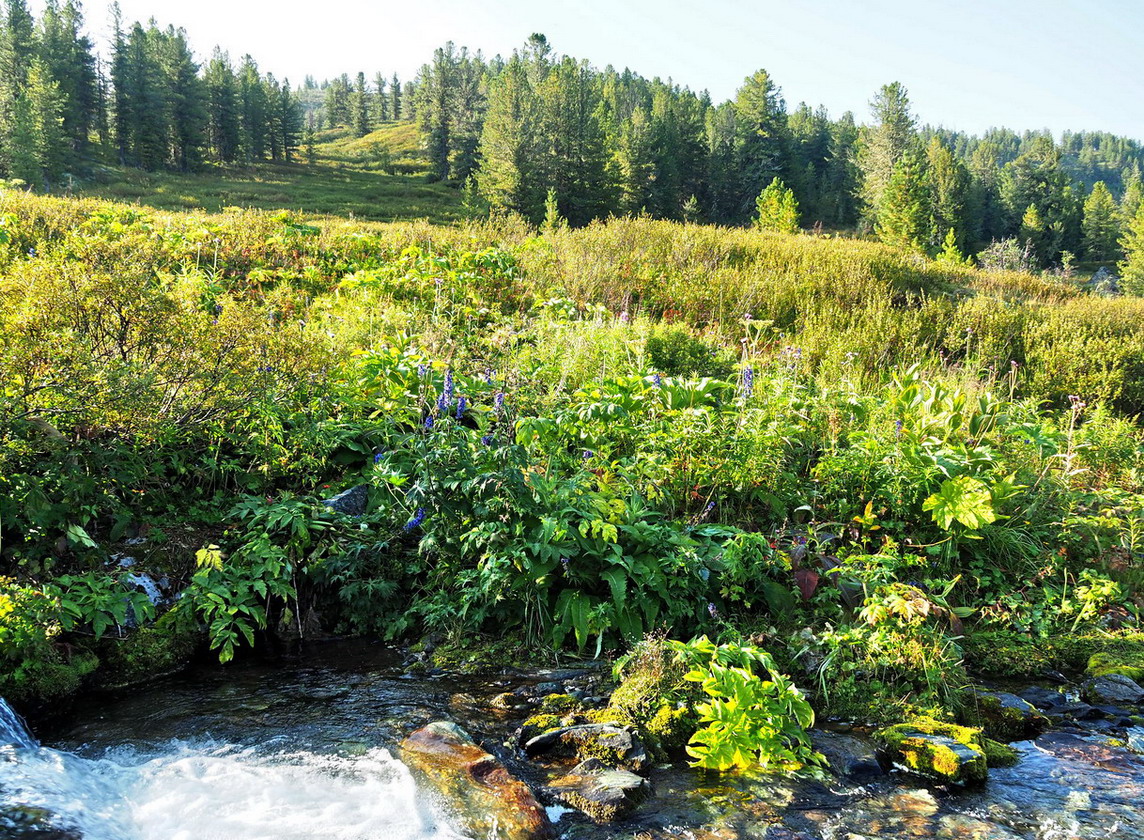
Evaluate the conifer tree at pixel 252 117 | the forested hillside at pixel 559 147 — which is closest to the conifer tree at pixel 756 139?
the forested hillside at pixel 559 147

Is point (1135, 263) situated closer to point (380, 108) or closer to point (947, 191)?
point (947, 191)

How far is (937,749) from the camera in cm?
315

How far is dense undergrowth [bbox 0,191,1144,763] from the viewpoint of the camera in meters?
3.80

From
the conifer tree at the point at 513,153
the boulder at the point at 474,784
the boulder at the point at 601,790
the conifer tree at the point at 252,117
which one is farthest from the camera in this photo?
the conifer tree at the point at 252,117

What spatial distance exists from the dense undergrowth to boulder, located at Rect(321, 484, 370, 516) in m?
0.12

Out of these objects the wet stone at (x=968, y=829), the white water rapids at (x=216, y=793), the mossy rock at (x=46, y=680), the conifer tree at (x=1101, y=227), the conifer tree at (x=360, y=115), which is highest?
the conifer tree at (x=360, y=115)

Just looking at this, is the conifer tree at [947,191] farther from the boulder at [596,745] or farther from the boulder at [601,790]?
the boulder at [601,790]

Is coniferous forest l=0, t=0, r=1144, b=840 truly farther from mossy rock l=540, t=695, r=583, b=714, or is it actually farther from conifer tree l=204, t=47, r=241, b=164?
conifer tree l=204, t=47, r=241, b=164

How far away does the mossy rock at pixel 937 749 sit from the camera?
306 centimetres

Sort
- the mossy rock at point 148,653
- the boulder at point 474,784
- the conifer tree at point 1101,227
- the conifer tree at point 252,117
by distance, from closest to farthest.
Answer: the boulder at point 474,784 < the mossy rock at point 148,653 < the conifer tree at point 252,117 < the conifer tree at point 1101,227

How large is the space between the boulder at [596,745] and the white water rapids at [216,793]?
0.62 metres

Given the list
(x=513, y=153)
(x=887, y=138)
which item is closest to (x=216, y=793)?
(x=513, y=153)

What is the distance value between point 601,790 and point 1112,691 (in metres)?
3.00

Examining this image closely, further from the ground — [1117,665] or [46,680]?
[46,680]
